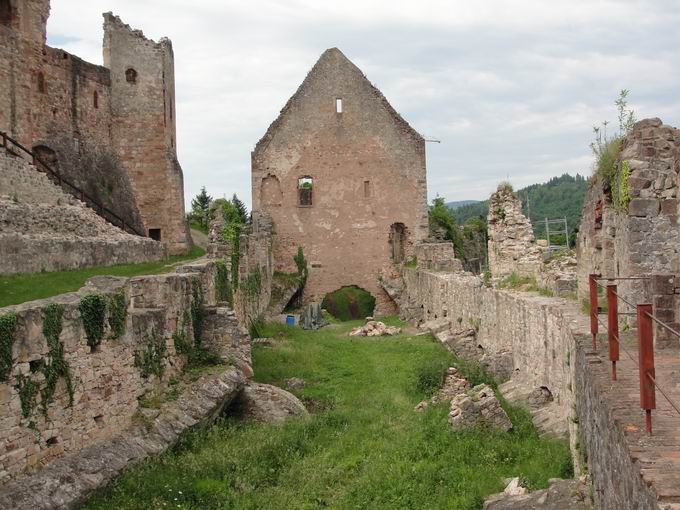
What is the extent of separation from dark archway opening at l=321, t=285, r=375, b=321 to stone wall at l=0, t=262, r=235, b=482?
16.7m

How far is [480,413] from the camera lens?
10.7 meters

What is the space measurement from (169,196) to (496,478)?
22051 mm

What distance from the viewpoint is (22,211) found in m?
16.0

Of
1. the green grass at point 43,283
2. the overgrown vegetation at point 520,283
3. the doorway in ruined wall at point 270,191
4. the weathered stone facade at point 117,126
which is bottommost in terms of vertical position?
the overgrown vegetation at point 520,283

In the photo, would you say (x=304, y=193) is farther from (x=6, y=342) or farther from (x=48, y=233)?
(x=6, y=342)

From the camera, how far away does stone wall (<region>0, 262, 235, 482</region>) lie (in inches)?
307

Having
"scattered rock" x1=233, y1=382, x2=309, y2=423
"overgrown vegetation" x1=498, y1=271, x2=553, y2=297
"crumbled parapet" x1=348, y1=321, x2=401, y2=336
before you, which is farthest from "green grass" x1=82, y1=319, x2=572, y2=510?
"crumbled parapet" x1=348, y1=321, x2=401, y2=336

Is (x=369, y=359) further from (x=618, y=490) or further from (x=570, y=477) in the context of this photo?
(x=618, y=490)

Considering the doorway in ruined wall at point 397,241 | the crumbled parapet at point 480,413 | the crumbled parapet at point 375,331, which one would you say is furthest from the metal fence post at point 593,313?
the doorway in ruined wall at point 397,241

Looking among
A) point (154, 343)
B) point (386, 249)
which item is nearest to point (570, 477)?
point (154, 343)

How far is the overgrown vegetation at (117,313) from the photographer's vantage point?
966cm

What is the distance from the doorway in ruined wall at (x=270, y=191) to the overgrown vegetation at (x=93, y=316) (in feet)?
66.8

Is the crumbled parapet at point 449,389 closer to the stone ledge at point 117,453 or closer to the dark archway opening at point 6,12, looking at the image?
the stone ledge at point 117,453

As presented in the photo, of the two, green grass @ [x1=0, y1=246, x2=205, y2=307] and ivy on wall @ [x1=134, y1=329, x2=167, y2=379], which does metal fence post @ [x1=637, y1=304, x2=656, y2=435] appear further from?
green grass @ [x1=0, y1=246, x2=205, y2=307]
